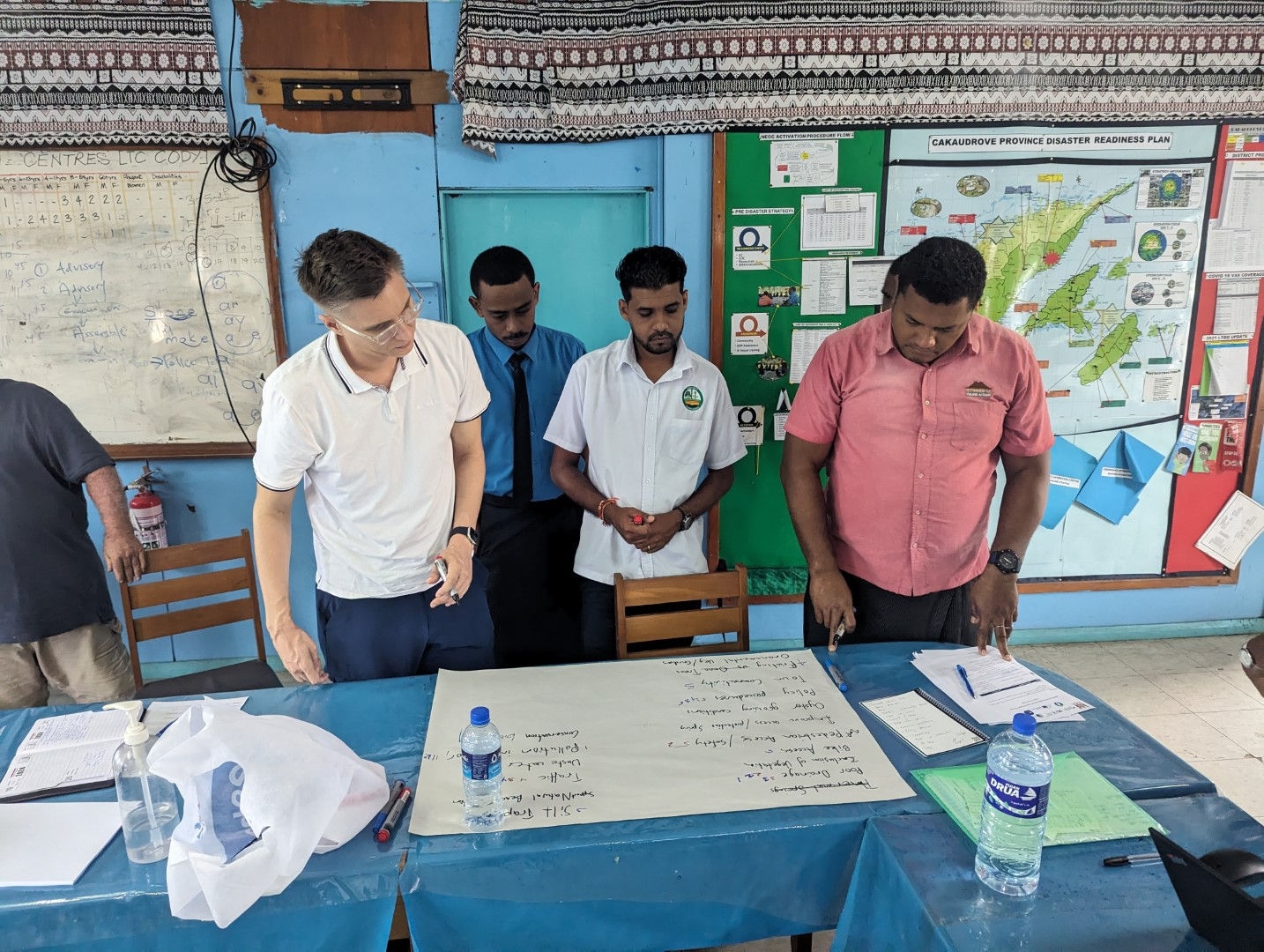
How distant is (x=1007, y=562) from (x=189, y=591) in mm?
2302

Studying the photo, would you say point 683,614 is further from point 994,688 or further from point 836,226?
point 836,226

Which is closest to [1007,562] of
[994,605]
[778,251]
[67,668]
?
[994,605]

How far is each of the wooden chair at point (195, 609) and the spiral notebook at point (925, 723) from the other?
4.85 feet

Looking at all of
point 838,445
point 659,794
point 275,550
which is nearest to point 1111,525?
point 838,445

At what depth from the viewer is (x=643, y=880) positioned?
125cm

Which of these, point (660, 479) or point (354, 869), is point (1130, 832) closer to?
point (354, 869)

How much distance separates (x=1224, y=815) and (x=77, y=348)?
12.3 ft

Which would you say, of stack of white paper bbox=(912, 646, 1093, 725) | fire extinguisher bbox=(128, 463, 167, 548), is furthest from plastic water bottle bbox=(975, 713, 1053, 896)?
fire extinguisher bbox=(128, 463, 167, 548)

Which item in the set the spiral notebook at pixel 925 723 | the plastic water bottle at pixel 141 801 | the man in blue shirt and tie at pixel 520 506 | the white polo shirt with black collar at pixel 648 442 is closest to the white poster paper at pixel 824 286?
the white polo shirt with black collar at pixel 648 442

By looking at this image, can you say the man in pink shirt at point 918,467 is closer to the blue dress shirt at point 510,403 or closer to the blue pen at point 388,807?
the blue dress shirt at point 510,403

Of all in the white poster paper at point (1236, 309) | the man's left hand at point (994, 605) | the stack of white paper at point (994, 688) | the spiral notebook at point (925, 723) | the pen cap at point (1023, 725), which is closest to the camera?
the pen cap at point (1023, 725)

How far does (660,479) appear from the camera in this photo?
2338mm

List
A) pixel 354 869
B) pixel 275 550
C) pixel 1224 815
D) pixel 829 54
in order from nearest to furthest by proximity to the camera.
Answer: pixel 354 869
pixel 1224 815
pixel 275 550
pixel 829 54

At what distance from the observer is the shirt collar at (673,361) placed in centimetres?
233
